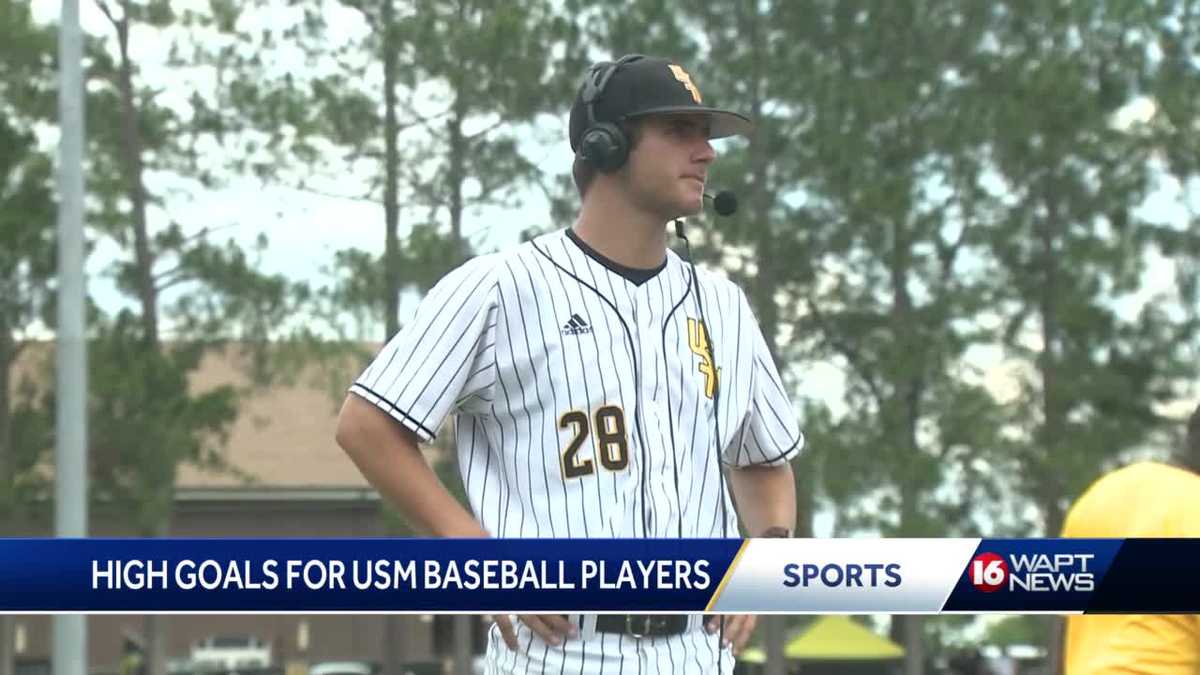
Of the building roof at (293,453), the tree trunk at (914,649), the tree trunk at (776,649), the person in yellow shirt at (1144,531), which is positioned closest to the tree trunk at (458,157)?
the tree trunk at (776,649)

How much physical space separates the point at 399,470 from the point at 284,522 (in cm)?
5139

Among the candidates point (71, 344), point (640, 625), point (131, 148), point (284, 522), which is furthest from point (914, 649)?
point (640, 625)

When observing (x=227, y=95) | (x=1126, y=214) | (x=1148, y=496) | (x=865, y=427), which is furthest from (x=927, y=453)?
(x=1148, y=496)

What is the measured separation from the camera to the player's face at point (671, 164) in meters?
4.06

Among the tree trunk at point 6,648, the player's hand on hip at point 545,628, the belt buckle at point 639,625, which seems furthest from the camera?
the tree trunk at point 6,648

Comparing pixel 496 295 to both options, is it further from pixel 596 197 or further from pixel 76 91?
pixel 76 91

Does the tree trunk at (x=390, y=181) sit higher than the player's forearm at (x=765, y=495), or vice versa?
the tree trunk at (x=390, y=181)

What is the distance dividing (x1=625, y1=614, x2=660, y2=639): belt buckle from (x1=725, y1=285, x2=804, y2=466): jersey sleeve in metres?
0.42

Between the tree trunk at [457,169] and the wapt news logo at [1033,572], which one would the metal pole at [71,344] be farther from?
the tree trunk at [457,169]

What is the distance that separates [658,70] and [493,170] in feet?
91.4

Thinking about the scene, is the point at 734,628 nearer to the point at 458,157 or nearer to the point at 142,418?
the point at 458,157

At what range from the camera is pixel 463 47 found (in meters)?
31.7

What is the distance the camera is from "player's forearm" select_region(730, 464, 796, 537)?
172 inches

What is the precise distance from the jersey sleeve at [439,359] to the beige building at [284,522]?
45.6 metres
